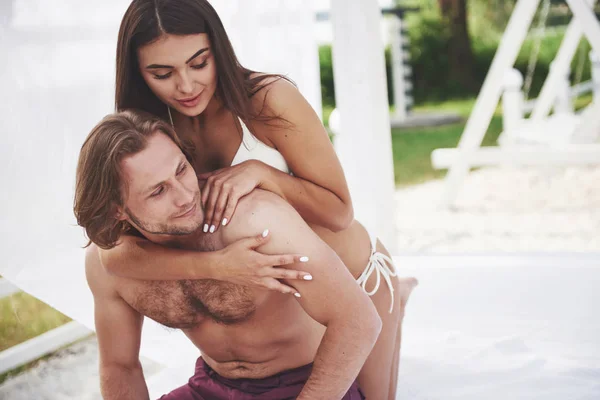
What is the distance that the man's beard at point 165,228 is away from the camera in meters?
1.58

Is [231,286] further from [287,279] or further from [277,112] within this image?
[277,112]

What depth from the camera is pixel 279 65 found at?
2.84 m

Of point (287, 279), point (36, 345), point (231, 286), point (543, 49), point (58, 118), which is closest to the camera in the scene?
point (287, 279)

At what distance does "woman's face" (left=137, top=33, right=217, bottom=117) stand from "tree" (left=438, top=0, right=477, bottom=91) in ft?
32.3

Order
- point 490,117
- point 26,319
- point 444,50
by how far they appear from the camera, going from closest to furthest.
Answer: point 26,319
point 490,117
point 444,50

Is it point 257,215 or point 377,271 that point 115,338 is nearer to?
point 257,215

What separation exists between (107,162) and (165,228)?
17 centimetres

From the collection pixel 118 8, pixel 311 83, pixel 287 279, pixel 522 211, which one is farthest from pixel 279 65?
pixel 522 211

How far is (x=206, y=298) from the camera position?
69.9 inches

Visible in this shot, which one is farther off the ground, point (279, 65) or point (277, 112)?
point (277, 112)

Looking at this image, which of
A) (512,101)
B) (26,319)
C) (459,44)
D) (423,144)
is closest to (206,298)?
(26,319)

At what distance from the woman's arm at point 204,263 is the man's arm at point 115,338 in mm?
86

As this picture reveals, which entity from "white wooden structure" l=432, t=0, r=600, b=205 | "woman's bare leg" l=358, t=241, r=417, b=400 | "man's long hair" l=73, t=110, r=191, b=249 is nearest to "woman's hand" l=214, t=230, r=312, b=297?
"man's long hair" l=73, t=110, r=191, b=249

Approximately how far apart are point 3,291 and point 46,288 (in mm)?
189
